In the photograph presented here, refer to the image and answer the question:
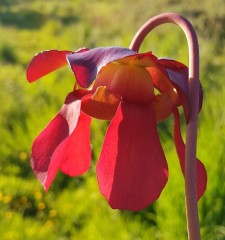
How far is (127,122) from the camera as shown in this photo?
63 cm

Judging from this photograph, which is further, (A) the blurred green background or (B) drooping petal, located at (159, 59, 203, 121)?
(A) the blurred green background

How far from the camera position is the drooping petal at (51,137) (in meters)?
0.66

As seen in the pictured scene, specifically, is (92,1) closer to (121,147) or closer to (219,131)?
(219,131)

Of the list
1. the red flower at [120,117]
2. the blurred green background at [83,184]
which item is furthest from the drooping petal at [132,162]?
the blurred green background at [83,184]

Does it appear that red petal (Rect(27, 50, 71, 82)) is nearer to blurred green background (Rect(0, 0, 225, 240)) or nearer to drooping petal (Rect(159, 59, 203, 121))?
drooping petal (Rect(159, 59, 203, 121))

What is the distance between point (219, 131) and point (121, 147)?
1.85 meters

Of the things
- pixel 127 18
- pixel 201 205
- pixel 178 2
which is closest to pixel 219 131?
pixel 201 205

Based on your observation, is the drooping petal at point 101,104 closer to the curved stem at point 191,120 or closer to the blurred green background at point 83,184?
the curved stem at point 191,120

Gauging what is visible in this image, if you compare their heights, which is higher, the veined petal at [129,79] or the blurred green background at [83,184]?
the veined petal at [129,79]

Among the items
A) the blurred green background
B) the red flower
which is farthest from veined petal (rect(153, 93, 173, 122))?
the blurred green background

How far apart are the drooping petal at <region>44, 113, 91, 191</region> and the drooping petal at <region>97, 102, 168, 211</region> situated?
0.07 m

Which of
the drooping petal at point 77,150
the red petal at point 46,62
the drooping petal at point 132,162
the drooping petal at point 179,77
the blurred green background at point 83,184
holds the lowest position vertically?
the blurred green background at point 83,184

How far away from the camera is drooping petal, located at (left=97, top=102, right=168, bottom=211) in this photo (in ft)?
1.98

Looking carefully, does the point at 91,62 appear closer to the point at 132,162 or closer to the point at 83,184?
the point at 132,162
